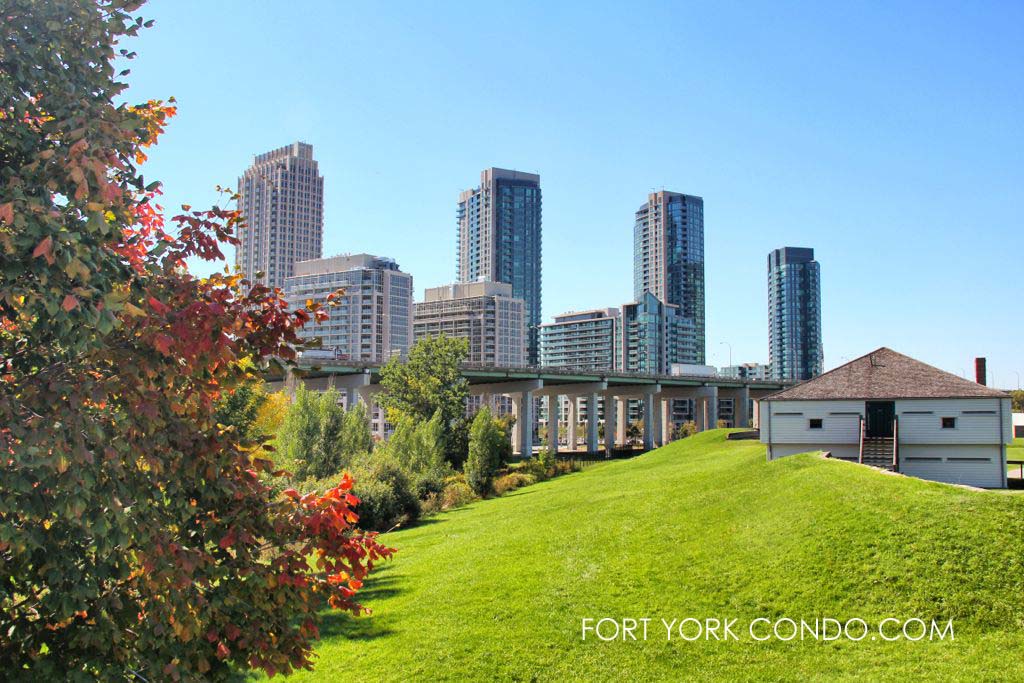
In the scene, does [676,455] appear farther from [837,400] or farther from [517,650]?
[517,650]

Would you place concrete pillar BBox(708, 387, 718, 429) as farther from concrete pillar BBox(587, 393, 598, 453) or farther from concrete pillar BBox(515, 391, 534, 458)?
concrete pillar BBox(515, 391, 534, 458)

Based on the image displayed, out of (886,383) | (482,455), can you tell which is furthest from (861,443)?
(482,455)

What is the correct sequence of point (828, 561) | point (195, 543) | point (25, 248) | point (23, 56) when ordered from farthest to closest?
point (828, 561), point (195, 543), point (23, 56), point (25, 248)

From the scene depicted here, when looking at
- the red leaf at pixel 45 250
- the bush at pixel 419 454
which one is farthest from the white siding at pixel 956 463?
the red leaf at pixel 45 250

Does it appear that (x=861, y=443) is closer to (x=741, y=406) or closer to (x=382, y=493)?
(x=382, y=493)

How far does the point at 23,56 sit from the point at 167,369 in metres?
2.48

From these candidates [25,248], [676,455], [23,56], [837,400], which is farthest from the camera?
[676,455]

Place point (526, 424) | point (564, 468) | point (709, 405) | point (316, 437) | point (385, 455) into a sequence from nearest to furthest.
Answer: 1. point (316, 437)
2. point (385, 455)
3. point (564, 468)
4. point (526, 424)
5. point (709, 405)

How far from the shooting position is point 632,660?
49.0ft

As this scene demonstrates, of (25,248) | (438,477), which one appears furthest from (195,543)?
(438,477)

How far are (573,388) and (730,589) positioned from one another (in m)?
98.9

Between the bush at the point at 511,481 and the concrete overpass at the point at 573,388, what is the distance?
2202cm

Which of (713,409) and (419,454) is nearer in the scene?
(419,454)

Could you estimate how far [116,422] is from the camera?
5.20 meters
